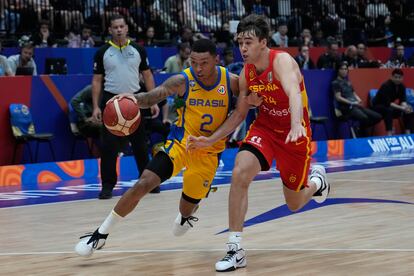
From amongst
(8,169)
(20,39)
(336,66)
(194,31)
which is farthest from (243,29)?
(194,31)

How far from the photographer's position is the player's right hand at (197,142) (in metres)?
6.59

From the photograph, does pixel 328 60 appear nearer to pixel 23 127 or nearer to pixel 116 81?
pixel 23 127

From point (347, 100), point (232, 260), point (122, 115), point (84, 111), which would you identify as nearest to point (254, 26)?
point (122, 115)

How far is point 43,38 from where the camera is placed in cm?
1577

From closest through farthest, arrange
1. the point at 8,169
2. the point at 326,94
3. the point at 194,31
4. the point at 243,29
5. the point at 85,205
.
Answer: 1. the point at 243,29
2. the point at 85,205
3. the point at 8,169
4. the point at 326,94
5. the point at 194,31

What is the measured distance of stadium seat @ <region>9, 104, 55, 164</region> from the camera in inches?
505

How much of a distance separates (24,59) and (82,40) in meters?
2.55

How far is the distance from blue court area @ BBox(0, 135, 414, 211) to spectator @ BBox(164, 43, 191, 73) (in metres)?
1.77

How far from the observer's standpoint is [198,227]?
8266mm

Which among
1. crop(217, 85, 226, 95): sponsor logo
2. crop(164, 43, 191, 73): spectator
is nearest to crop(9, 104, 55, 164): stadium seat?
crop(164, 43, 191, 73): spectator

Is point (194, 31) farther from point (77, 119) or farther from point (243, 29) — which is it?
point (243, 29)

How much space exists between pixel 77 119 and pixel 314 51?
303 inches

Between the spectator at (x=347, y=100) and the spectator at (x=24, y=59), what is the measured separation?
6.06 m

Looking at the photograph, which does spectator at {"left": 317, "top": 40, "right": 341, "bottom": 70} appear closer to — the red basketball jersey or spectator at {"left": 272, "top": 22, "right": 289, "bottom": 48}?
spectator at {"left": 272, "top": 22, "right": 289, "bottom": 48}
